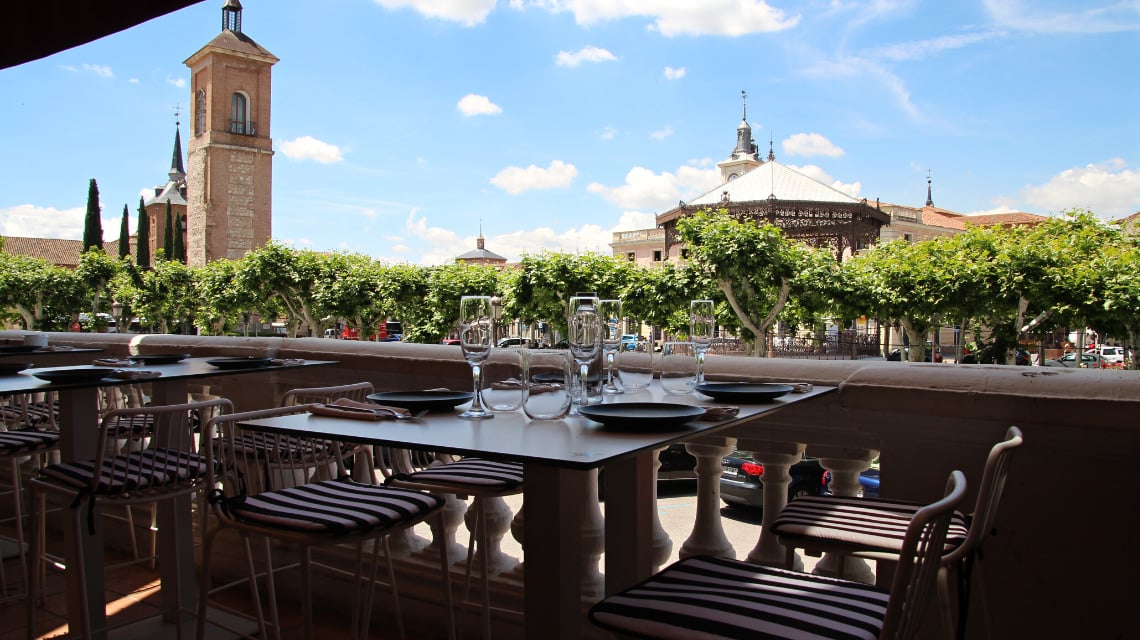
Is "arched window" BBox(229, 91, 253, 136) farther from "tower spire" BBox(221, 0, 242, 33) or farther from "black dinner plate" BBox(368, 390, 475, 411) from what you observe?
"black dinner plate" BBox(368, 390, 475, 411)

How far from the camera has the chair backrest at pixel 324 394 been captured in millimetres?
2148

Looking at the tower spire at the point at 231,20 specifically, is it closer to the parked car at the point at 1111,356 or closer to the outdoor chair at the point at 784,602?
the parked car at the point at 1111,356

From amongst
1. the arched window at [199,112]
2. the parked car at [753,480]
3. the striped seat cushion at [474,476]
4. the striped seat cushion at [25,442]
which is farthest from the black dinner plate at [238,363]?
the arched window at [199,112]

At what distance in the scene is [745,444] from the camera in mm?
2223

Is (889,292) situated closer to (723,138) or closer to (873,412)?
(873,412)

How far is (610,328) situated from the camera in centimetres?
189

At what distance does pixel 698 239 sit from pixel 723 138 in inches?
2388

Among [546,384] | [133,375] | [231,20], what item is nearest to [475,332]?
[546,384]

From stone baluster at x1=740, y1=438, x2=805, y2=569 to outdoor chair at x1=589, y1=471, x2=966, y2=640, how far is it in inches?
32.0

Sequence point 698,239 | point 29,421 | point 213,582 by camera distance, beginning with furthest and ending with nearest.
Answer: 1. point 698,239
2. point 29,421
3. point 213,582

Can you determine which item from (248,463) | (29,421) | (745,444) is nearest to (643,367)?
(745,444)

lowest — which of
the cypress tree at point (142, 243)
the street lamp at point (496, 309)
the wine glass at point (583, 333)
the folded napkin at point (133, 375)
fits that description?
the folded napkin at point (133, 375)

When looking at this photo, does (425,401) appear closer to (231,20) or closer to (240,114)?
(240,114)

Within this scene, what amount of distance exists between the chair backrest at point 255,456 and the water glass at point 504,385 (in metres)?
0.40
